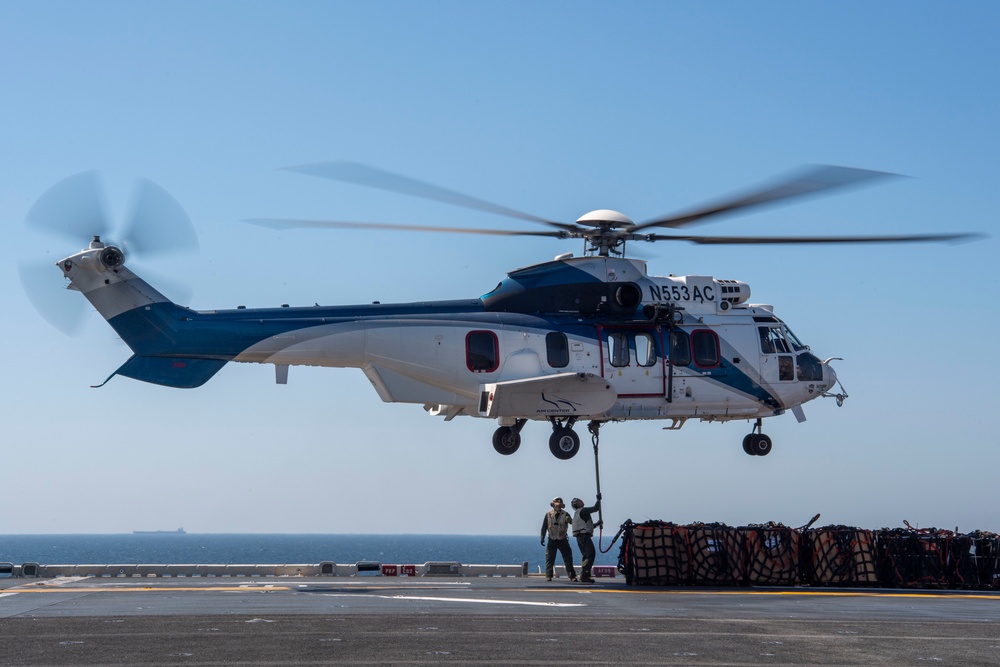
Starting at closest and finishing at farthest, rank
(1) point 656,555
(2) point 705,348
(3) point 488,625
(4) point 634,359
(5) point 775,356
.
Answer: (3) point 488,625, (1) point 656,555, (4) point 634,359, (2) point 705,348, (5) point 775,356

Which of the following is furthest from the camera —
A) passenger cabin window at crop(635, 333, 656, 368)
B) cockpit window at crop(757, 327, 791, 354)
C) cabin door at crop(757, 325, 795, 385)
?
cockpit window at crop(757, 327, 791, 354)

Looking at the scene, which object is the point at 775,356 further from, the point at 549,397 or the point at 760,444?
the point at 549,397

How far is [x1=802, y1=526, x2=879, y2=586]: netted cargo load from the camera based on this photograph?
2431 cm

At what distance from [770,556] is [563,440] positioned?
18.2 ft

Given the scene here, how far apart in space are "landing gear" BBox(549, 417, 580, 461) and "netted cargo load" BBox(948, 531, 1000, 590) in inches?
348

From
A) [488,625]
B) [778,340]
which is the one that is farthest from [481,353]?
[488,625]

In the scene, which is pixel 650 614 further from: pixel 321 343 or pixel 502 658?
pixel 321 343

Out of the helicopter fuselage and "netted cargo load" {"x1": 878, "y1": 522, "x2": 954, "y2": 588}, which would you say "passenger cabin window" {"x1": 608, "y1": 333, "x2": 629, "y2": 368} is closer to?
the helicopter fuselage

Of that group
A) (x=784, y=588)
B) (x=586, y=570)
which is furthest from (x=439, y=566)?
(x=784, y=588)

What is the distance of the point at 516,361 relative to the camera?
26.0 metres

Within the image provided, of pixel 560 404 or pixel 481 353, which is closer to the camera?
pixel 481 353

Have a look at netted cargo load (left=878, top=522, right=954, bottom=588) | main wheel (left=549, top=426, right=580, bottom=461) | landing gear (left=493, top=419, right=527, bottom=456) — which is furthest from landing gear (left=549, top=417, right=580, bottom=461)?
netted cargo load (left=878, top=522, right=954, bottom=588)

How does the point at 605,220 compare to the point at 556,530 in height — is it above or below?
above

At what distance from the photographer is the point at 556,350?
85.9 ft
